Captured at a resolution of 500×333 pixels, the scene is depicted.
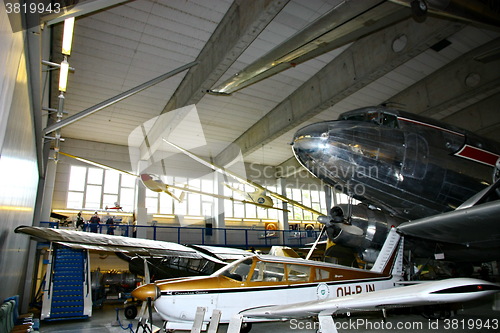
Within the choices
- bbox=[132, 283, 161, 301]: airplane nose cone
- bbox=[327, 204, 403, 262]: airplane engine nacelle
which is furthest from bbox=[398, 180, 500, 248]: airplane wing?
bbox=[132, 283, 161, 301]: airplane nose cone

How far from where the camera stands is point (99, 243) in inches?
327

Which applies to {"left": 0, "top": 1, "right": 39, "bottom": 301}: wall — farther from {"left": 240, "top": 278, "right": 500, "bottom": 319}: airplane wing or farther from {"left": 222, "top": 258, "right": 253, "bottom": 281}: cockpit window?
{"left": 240, "top": 278, "right": 500, "bottom": 319}: airplane wing

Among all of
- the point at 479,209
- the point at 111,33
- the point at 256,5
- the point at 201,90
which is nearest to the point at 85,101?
the point at 111,33

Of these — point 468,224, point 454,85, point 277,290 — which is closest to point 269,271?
point 277,290

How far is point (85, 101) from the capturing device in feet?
46.8

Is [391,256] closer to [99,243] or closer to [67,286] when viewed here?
[99,243]

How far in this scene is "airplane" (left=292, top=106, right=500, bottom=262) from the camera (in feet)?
19.9

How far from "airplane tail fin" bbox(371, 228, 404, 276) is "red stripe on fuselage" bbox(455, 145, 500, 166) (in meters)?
2.42

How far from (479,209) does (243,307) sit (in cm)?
443

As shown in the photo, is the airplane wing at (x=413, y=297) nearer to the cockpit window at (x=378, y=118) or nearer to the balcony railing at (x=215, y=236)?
the cockpit window at (x=378, y=118)

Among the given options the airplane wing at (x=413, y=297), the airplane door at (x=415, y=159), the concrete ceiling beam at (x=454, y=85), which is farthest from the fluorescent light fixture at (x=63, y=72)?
the concrete ceiling beam at (x=454, y=85)

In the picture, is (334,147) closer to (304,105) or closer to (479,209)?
(479,209)

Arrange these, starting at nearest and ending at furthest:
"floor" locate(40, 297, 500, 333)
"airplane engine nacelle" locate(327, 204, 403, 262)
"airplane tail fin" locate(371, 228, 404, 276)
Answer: "floor" locate(40, 297, 500, 333) → "airplane tail fin" locate(371, 228, 404, 276) → "airplane engine nacelle" locate(327, 204, 403, 262)

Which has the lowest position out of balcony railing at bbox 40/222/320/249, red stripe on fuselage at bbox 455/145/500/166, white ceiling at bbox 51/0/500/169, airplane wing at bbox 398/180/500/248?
airplane wing at bbox 398/180/500/248
